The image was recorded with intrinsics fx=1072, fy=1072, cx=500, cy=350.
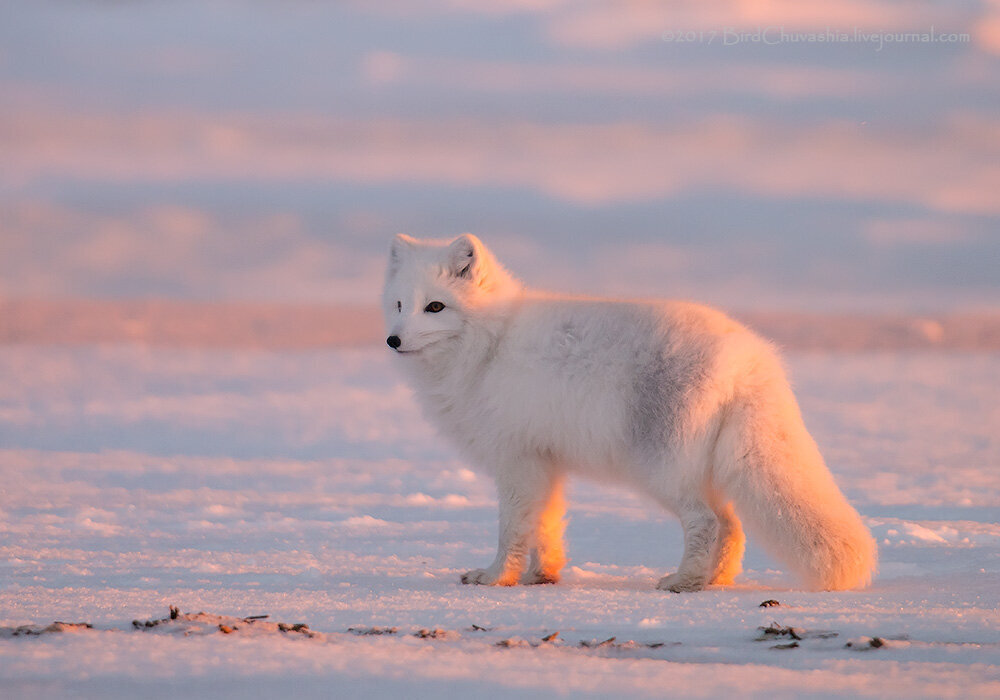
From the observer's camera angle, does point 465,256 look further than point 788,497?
Yes

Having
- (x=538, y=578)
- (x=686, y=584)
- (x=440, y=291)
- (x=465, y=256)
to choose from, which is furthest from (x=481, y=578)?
(x=465, y=256)

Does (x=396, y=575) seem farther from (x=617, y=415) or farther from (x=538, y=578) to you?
(x=617, y=415)

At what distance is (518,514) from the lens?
174 inches

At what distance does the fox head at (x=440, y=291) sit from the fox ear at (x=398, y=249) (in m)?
0.11

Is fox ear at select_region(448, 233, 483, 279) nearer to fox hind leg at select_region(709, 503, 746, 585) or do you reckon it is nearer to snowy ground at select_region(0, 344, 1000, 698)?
snowy ground at select_region(0, 344, 1000, 698)

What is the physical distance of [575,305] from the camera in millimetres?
4523

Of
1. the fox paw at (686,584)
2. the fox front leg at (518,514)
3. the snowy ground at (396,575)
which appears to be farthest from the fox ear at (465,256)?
the fox paw at (686,584)

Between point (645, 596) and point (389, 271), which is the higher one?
point (389, 271)

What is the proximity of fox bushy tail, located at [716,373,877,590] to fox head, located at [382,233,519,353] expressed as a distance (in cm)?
127

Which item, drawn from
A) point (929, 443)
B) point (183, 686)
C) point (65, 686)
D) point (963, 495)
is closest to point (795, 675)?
point (183, 686)

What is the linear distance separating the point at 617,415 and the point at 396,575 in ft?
3.75

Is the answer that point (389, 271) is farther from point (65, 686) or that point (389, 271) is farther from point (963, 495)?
point (963, 495)

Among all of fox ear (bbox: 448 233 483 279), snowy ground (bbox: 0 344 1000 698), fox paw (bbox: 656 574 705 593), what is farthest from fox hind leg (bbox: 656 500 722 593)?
fox ear (bbox: 448 233 483 279)

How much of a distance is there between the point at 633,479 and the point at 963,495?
3.55 meters
